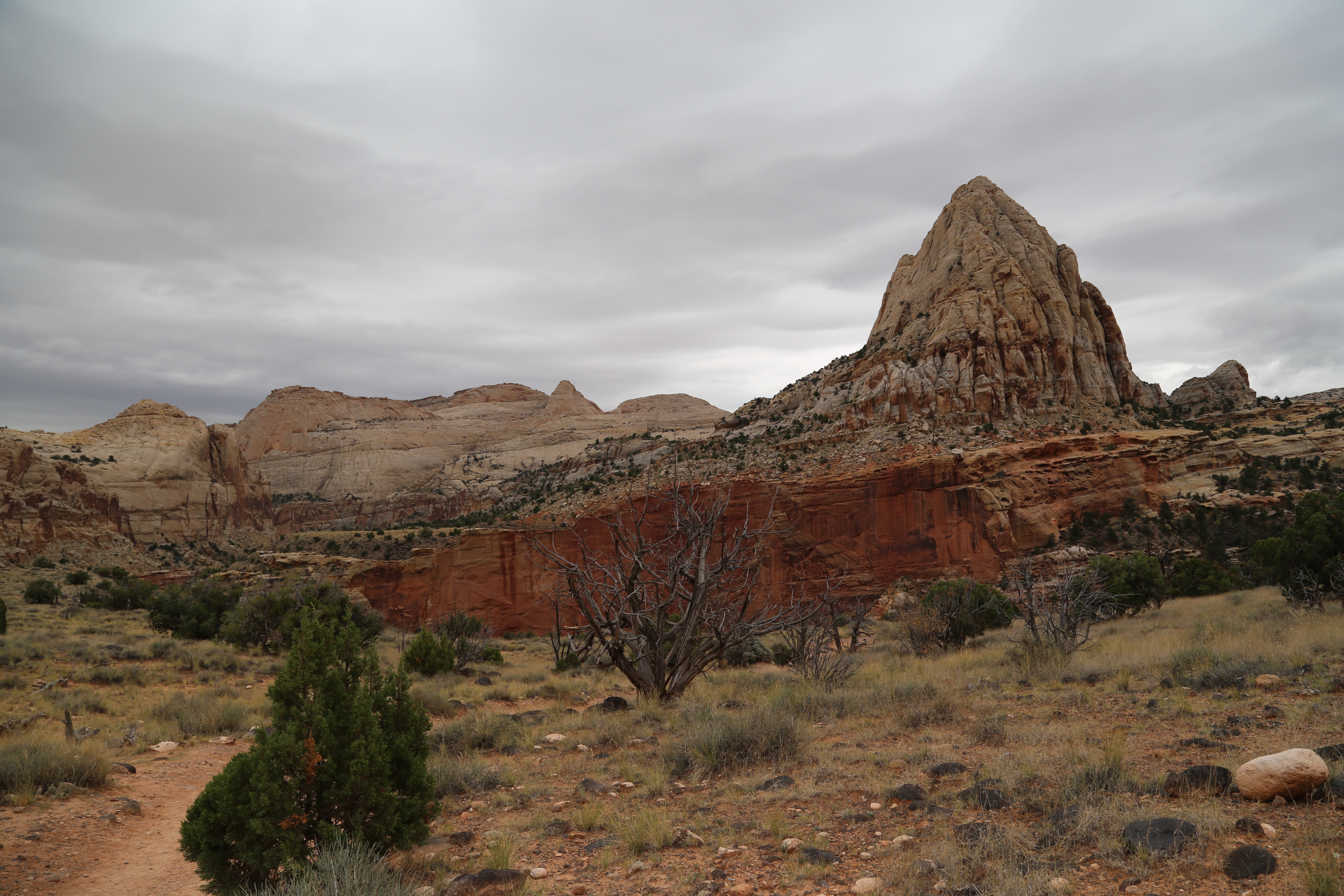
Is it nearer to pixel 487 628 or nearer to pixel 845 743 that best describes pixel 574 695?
pixel 845 743

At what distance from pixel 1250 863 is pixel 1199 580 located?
2658 centimetres

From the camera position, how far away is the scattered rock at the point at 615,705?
11000 mm

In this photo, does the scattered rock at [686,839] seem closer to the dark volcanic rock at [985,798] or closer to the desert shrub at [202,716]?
the dark volcanic rock at [985,798]

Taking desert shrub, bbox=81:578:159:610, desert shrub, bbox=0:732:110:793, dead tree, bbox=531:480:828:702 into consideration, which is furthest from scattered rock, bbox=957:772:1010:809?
desert shrub, bbox=81:578:159:610

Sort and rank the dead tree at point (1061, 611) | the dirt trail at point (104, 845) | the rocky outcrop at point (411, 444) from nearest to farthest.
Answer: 1. the dirt trail at point (104, 845)
2. the dead tree at point (1061, 611)
3. the rocky outcrop at point (411, 444)

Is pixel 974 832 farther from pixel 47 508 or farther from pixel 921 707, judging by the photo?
pixel 47 508

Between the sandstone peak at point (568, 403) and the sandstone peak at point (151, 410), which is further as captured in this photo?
the sandstone peak at point (568, 403)

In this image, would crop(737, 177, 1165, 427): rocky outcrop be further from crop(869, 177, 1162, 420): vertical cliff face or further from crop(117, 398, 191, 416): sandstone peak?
crop(117, 398, 191, 416): sandstone peak

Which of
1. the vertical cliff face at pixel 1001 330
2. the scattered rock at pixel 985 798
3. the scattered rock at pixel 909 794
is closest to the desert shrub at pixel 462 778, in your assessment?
the scattered rock at pixel 909 794

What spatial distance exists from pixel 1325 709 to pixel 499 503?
66266 mm

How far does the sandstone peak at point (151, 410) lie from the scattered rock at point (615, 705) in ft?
232

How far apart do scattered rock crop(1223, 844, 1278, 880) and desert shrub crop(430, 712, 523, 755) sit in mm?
8064

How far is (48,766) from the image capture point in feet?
23.6

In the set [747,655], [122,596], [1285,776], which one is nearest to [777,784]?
[1285,776]
